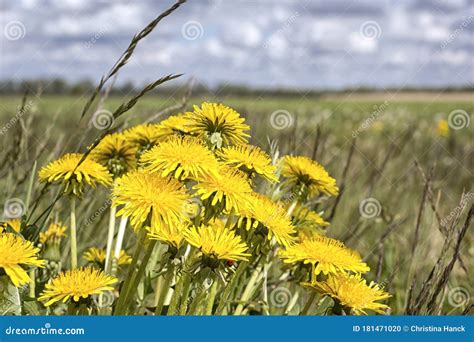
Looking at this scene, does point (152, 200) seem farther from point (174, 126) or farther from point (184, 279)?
point (174, 126)

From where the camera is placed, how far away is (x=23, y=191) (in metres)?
3.04

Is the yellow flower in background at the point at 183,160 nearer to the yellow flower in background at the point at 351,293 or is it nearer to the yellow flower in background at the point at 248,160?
the yellow flower in background at the point at 248,160

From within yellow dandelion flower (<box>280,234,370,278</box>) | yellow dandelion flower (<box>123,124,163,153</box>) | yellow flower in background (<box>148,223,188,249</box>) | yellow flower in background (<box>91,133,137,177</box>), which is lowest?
yellow dandelion flower (<box>280,234,370,278</box>)

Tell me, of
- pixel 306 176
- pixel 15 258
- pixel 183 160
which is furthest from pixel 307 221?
pixel 15 258

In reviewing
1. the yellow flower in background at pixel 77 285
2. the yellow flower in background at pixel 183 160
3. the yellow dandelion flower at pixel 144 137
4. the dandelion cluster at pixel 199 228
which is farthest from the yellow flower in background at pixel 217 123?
the yellow flower in background at pixel 77 285

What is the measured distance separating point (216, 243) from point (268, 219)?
0.60ft

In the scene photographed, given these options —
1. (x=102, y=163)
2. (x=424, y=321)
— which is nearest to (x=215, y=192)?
(x=102, y=163)

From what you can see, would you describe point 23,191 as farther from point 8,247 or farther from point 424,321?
point 424,321

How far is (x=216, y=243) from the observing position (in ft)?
4.63

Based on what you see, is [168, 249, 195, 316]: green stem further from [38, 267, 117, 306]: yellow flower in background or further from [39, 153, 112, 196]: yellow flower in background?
[39, 153, 112, 196]: yellow flower in background

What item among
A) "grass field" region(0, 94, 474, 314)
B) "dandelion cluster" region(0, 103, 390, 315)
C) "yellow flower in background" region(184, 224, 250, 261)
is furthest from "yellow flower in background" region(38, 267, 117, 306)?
"grass field" region(0, 94, 474, 314)

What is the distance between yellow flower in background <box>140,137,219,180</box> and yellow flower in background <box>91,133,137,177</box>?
1.42 ft

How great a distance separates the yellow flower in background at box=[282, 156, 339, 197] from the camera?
1.85m

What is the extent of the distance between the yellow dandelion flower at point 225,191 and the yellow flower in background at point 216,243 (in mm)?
68
